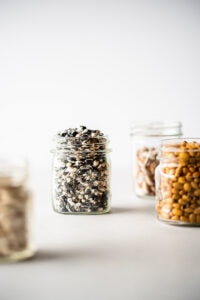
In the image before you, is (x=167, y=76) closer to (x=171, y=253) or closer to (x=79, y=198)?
(x=79, y=198)

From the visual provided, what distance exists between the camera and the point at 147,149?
173 centimetres

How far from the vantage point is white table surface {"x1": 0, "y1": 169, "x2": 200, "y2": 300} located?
2.87 feet

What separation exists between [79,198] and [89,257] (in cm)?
35

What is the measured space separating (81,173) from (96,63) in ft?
4.17

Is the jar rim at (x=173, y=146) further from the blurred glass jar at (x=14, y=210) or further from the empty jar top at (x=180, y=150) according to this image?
the blurred glass jar at (x=14, y=210)

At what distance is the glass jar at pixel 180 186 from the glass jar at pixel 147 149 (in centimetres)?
34

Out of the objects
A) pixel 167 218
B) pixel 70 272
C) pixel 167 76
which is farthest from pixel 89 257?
pixel 167 76

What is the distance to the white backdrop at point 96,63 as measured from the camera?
255cm

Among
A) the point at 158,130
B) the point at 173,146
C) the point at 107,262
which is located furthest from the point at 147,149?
the point at 107,262

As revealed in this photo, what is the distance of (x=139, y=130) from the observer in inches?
71.1

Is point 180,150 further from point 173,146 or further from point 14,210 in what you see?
point 14,210

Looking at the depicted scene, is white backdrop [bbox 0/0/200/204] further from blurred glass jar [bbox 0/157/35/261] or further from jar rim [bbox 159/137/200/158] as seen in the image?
blurred glass jar [bbox 0/157/35/261]

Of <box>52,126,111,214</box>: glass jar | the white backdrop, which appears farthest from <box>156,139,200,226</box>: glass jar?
the white backdrop

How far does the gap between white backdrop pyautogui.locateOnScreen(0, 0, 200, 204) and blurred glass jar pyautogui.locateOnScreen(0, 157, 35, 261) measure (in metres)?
1.51
